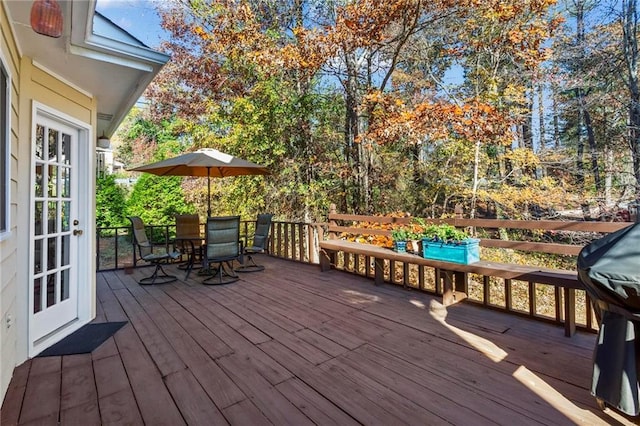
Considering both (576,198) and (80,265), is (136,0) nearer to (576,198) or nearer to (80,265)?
(80,265)

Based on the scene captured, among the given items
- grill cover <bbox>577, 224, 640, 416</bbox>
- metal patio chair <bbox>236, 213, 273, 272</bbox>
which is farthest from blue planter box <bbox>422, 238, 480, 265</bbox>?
metal patio chair <bbox>236, 213, 273, 272</bbox>

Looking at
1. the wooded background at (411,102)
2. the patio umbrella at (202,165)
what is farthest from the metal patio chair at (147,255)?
the wooded background at (411,102)

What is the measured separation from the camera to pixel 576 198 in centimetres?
744

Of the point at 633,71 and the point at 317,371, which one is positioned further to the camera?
the point at 633,71

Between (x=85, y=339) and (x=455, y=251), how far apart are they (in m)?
3.58

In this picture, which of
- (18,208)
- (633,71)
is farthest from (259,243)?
(633,71)

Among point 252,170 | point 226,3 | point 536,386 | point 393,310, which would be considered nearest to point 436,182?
point 252,170

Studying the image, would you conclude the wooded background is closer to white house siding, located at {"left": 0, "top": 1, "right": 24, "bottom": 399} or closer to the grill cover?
the grill cover

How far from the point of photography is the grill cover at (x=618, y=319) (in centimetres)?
151

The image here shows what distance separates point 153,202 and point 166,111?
2.57 meters

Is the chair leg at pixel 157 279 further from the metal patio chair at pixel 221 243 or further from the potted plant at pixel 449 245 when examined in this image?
the potted plant at pixel 449 245

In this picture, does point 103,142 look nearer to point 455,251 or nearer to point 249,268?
point 249,268

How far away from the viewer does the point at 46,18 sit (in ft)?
5.03

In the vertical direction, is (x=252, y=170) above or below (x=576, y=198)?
above
